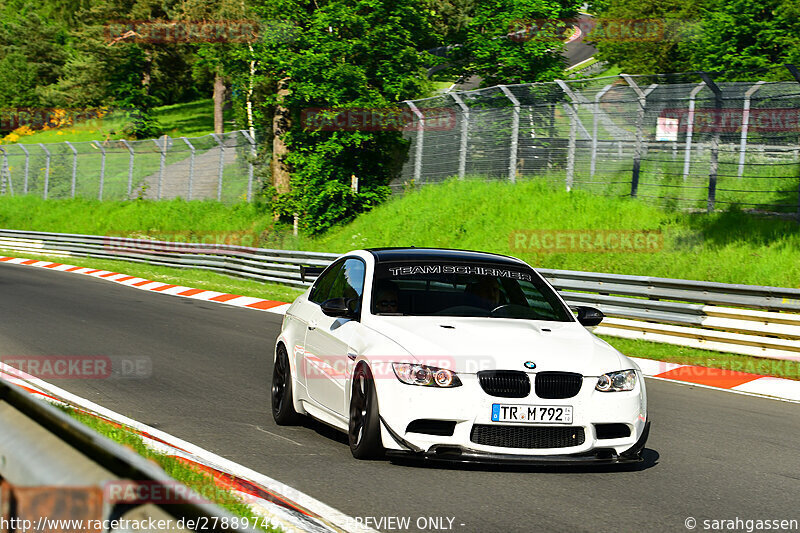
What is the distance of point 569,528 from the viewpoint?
5.54 meters

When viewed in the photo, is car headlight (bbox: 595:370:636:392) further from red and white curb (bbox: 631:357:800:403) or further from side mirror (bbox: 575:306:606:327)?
red and white curb (bbox: 631:357:800:403)

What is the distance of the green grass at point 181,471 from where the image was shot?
18.2 ft

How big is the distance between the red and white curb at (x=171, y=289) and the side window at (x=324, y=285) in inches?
453

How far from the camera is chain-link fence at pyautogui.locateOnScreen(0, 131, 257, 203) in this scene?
38.9 m

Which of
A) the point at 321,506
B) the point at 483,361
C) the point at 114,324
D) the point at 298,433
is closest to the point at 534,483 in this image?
the point at 483,361

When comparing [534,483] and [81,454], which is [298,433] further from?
[81,454]

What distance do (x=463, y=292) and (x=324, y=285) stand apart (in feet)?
4.70

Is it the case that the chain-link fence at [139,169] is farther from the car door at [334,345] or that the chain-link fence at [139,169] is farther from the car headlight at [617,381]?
the car headlight at [617,381]

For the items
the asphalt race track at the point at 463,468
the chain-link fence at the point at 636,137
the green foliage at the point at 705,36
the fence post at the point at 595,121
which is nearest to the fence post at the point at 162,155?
the chain-link fence at the point at 636,137

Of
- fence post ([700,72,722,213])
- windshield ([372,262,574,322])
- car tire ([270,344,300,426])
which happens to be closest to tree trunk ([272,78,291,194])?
fence post ([700,72,722,213])

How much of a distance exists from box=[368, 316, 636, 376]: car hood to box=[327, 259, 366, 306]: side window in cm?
65

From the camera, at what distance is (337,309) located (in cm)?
769

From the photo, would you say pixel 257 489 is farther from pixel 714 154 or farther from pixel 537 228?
pixel 537 228

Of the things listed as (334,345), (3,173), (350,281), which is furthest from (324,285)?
(3,173)
